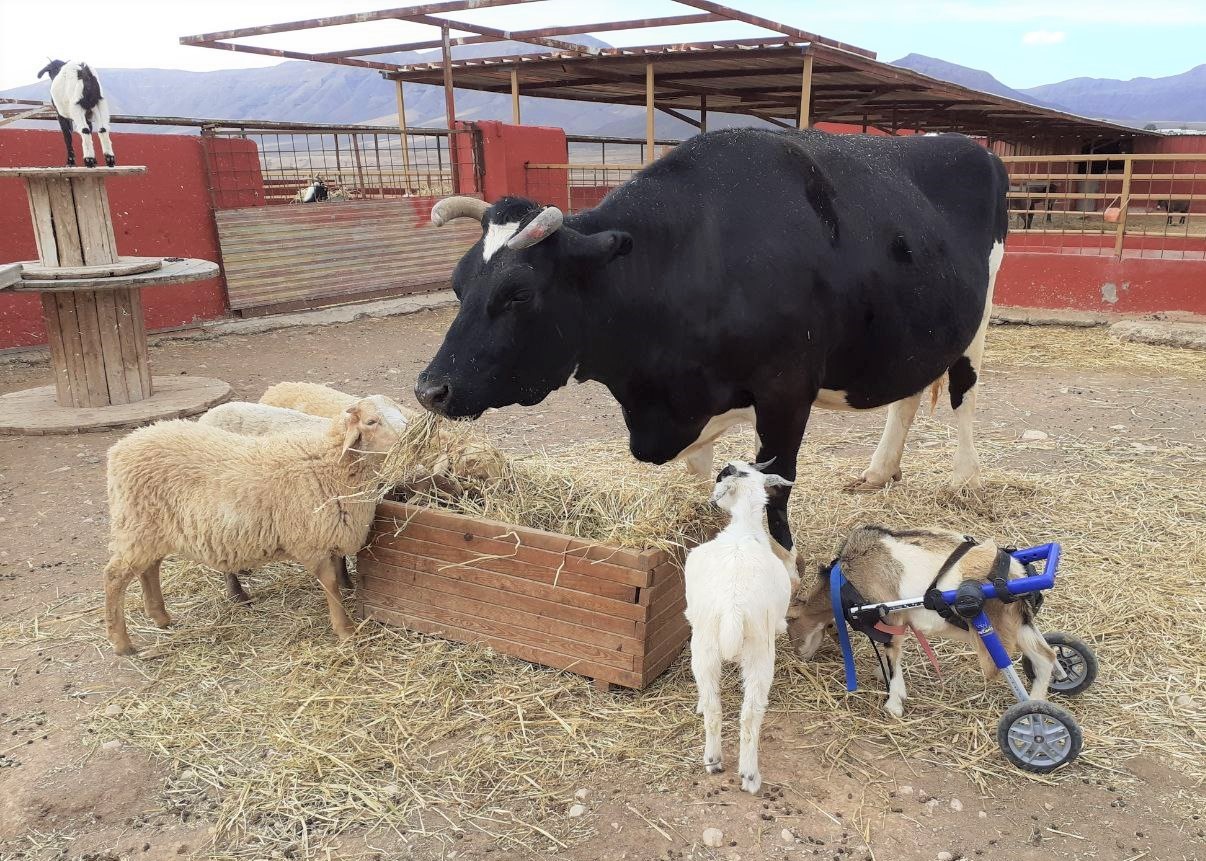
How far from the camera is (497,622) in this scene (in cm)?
346

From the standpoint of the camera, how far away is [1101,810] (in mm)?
2627

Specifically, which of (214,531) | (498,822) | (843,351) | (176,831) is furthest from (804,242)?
(176,831)

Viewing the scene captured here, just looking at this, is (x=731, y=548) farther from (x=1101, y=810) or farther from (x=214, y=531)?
(x=214, y=531)

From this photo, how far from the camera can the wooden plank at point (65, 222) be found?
23.1 feet

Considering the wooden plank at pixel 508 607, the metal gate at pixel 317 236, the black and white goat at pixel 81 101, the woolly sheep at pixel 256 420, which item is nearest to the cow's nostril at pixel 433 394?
the wooden plank at pixel 508 607

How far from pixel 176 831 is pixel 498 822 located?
98 centimetres

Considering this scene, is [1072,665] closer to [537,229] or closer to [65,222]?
[537,229]

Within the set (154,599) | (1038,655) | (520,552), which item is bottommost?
(154,599)

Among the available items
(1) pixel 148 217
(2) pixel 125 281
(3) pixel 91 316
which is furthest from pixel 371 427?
(1) pixel 148 217

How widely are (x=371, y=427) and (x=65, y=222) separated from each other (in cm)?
521

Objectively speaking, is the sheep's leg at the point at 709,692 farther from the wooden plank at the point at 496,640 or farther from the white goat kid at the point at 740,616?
the wooden plank at the point at 496,640

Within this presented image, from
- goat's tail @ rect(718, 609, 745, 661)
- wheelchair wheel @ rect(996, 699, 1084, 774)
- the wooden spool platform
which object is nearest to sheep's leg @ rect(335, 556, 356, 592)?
goat's tail @ rect(718, 609, 745, 661)

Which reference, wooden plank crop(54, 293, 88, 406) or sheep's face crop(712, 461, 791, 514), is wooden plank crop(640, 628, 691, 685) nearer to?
sheep's face crop(712, 461, 791, 514)

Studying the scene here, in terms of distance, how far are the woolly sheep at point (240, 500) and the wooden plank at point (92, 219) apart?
4578 mm
